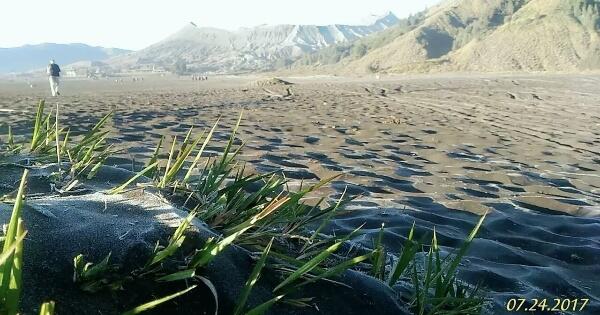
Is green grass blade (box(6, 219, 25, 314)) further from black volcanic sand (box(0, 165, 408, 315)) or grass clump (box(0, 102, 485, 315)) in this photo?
black volcanic sand (box(0, 165, 408, 315))

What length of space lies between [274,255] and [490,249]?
243 cm

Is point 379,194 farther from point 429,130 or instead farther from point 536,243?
point 429,130

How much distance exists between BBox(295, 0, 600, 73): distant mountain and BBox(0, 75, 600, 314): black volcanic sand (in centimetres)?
5591

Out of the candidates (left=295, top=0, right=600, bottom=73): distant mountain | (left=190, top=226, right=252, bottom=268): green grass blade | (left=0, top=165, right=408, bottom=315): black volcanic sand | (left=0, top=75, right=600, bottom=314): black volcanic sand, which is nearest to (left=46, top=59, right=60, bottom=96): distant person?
(left=0, top=75, right=600, bottom=314): black volcanic sand

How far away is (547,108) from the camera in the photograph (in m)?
15.4

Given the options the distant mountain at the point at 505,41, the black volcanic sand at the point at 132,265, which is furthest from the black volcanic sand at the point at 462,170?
the distant mountain at the point at 505,41

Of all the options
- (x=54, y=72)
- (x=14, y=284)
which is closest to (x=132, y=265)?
(x=14, y=284)

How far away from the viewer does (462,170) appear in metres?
6.52

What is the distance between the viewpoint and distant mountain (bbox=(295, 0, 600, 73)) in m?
66.4

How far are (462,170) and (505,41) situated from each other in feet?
265

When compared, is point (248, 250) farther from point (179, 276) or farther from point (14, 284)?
point (14, 284)

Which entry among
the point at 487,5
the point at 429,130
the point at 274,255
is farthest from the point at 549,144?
the point at 487,5

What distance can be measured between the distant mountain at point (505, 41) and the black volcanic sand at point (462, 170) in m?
55.9

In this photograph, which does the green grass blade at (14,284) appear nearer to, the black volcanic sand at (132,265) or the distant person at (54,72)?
the black volcanic sand at (132,265)
